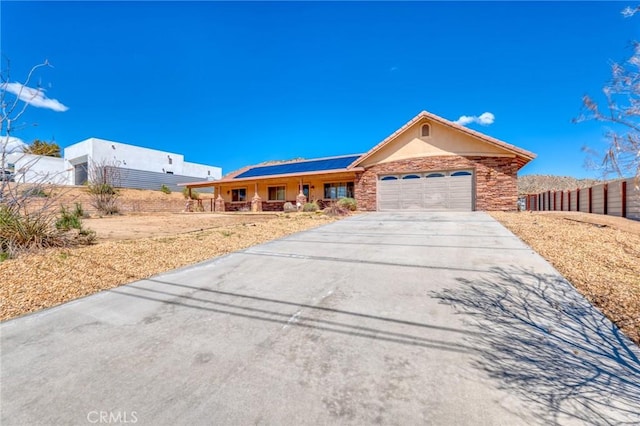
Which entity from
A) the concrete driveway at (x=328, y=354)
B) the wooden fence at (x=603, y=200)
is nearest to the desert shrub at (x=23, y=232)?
the concrete driveway at (x=328, y=354)

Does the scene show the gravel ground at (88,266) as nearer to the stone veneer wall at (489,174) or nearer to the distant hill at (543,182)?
the stone veneer wall at (489,174)

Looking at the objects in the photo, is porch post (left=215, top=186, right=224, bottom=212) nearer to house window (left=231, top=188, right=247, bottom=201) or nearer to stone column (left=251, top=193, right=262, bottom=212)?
house window (left=231, top=188, right=247, bottom=201)

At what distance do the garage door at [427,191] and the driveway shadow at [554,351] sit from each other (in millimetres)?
12092

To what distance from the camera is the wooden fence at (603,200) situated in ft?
38.4

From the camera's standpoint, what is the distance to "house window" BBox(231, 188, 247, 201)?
24.8 m

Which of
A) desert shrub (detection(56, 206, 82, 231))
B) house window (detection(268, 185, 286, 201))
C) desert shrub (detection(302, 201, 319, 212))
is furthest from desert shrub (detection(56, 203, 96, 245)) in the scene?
house window (detection(268, 185, 286, 201))

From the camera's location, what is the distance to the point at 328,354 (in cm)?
252

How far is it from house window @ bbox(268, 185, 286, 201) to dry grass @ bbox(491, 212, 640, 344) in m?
17.4

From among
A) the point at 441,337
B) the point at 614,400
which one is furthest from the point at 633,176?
the point at 441,337

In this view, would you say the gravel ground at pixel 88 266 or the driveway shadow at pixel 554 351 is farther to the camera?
the gravel ground at pixel 88 266

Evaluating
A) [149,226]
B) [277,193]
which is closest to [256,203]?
[277,193]

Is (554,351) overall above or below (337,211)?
below

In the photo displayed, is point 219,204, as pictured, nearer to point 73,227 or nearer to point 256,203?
point 256,203

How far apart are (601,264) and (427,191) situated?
11.2 m
